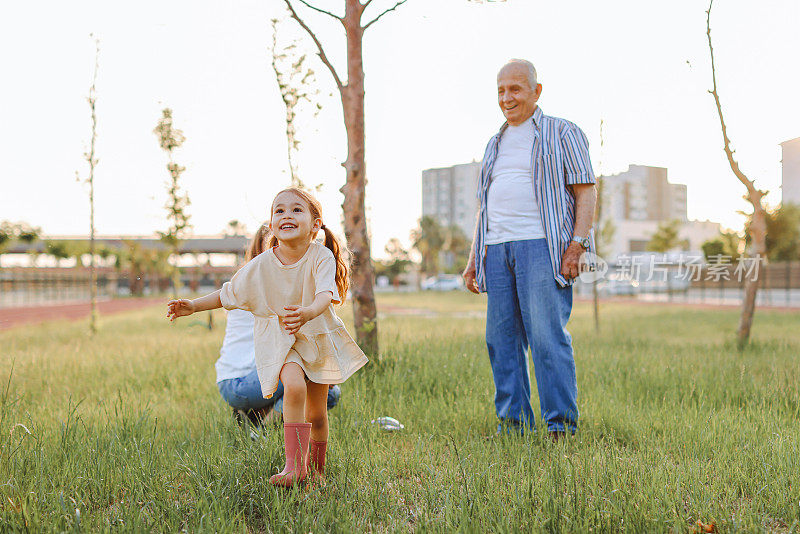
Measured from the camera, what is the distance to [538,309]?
3.19 m

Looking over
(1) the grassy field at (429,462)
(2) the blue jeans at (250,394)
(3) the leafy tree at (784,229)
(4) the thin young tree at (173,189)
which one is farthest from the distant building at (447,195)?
(2) the blue jeans at (250,394)

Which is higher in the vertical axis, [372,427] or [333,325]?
[333,325]

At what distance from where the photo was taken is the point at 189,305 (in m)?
2.28

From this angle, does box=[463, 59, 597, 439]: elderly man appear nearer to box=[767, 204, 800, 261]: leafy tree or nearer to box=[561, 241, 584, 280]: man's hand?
box=[561, 241, 584, 280]: man's hand

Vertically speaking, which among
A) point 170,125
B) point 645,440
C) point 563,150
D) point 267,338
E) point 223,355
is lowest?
point 645,440

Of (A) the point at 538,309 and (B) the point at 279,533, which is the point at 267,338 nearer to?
(B) the point at 279,533

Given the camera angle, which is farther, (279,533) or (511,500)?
(511,500)


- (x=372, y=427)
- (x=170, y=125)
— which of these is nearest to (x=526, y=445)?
(x=372, y=427)

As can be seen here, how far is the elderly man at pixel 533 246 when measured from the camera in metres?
3.18

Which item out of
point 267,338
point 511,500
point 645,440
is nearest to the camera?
point 511,500

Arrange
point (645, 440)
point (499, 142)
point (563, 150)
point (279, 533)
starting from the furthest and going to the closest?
point (499, 142) → point (563, 150) → point (645, 440) → point (279, 533)

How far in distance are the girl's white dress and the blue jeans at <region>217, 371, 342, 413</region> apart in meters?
0.90

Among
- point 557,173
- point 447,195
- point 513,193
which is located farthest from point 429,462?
point 447,195

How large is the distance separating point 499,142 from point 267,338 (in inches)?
75.1
